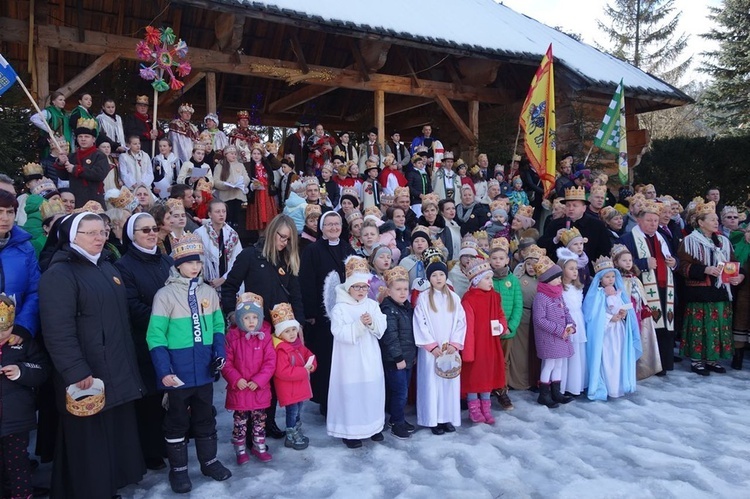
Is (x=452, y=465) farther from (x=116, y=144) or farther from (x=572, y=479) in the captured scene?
(x=116, y=144)

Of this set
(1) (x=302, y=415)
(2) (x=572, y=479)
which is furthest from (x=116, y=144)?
(2) (x=572, y=479)

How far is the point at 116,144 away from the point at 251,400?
17.4 feet

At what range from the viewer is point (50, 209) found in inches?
168

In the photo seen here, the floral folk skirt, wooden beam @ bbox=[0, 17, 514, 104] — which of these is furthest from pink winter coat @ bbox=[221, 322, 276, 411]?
wooden beam @ bbox=[0, 17, 514, 104]

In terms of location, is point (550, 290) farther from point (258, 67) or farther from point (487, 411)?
point (258, 67)

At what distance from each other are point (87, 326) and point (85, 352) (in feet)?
0.47

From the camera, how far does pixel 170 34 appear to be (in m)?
7.64

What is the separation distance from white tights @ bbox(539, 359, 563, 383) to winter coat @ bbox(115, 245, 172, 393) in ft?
10.8

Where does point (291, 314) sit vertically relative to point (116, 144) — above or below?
below

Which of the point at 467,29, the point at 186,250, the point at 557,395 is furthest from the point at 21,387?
the point at 467,29

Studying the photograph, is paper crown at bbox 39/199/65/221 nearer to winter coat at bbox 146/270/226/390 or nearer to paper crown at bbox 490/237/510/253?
winter coat at bbox 146/270/226/390

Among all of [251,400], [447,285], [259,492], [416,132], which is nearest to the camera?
[259,492]

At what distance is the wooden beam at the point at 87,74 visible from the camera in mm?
8203

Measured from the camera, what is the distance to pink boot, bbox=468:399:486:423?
448 centimetres
